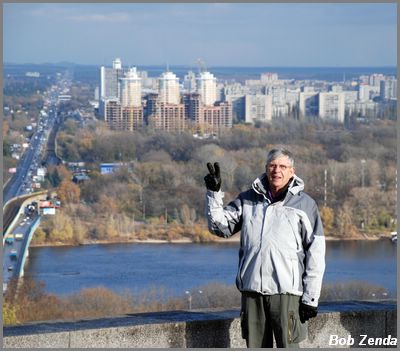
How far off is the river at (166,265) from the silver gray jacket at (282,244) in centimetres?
1751

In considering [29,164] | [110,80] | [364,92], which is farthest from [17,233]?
[364,92]

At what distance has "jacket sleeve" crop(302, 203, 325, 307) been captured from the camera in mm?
1914

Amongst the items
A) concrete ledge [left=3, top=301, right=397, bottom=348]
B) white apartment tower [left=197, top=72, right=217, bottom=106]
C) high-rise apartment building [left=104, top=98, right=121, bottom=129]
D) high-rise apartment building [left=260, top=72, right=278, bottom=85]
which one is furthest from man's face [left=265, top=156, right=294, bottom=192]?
high-rise apartment building [left=260, top=72, right=278, bottom=85]

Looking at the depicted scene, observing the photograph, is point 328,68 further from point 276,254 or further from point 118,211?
point 276,254

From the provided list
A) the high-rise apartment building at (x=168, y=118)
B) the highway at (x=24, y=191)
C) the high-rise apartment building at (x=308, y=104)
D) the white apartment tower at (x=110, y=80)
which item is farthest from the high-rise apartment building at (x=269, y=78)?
the high-rise apartment building at (x=168, y=118)

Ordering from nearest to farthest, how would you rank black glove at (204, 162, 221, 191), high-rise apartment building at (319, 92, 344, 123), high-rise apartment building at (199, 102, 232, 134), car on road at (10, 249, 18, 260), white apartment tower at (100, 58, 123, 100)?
black glove at (204, 162, 221, 191) < car on road at (10, 249, 18, 260) < high-rise apartment building at (199, 102, 232, 134) < high-rise apartment building at (319, 92, 344, 123) < white apartment tower at (100, 58, 123, 100)

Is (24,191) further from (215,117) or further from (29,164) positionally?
(215,117)

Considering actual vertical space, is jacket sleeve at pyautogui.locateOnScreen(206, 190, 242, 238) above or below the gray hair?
below

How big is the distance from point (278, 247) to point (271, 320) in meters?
0.14

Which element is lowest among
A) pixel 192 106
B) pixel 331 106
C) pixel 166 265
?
pixel 166 265

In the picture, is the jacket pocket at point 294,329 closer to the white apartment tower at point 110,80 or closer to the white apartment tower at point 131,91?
the white apartment tower at point 131,91

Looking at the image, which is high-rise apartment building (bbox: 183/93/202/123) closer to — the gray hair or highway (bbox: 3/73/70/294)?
highway (bbox: 3/73/70/294)

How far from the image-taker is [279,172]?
1.92m

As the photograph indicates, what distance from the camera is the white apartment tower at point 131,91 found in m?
45.9
